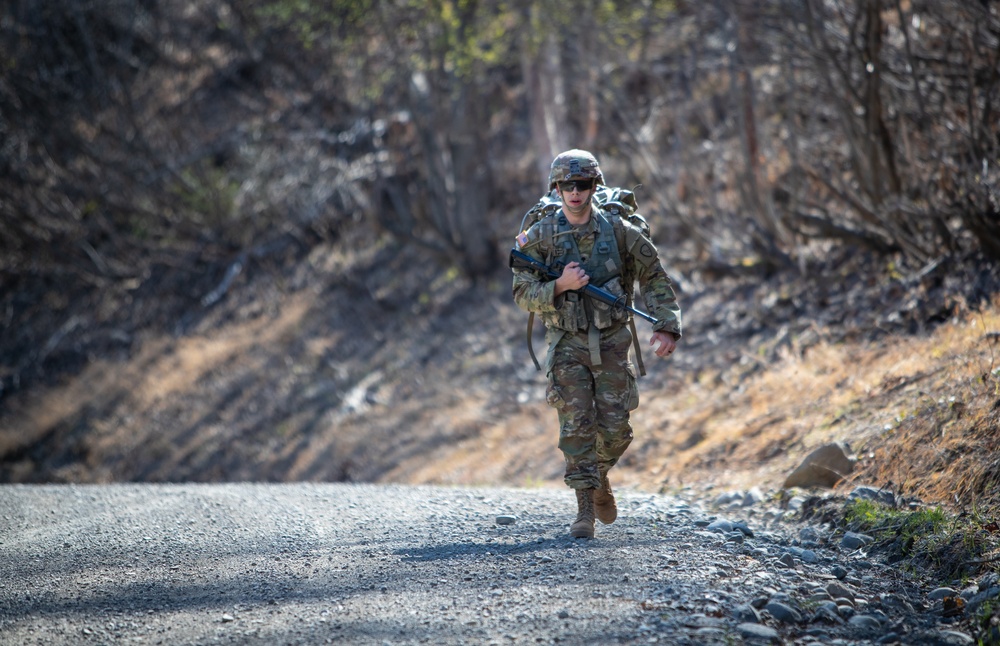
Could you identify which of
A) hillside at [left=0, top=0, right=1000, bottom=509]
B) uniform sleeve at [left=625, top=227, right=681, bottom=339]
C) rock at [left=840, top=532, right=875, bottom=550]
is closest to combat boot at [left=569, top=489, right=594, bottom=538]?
uniform sleeve at [left=625, top=227, right=681, bottom=339]

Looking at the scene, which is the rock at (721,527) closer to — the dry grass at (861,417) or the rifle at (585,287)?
the dry grass at (861,417)

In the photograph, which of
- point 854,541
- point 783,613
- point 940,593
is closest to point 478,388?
point 854,541

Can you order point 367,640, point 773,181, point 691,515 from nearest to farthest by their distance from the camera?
point 367,640 < point 691,515 < point 773,181

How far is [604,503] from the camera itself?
5238 millimetres

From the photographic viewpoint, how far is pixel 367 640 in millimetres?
3684

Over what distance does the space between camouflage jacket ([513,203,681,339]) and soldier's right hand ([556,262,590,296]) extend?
123 mm

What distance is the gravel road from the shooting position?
379cm

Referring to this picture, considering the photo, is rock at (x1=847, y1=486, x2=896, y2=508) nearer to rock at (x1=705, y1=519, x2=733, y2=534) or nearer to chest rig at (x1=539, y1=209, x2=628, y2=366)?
rock at (x1=705, y1=519, x2=733, y2=534)

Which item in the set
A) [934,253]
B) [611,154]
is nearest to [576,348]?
[934,253]

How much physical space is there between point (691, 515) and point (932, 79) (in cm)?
594

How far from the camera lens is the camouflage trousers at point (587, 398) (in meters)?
5.02

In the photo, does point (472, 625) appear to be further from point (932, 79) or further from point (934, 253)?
point (932, 79)

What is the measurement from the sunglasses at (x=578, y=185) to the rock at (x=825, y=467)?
2.43 m

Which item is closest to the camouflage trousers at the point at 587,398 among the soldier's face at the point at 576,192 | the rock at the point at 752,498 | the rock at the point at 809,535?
the soldier's face at the point at 576,192
